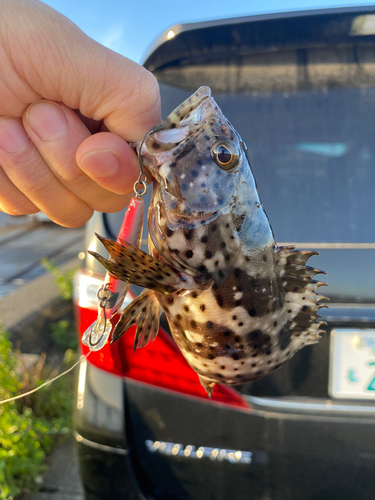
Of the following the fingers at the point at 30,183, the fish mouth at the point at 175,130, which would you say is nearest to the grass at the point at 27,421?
the fingers at the point at 30,183

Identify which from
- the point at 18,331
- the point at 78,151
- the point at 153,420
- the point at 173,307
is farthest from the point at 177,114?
the point at 18,331

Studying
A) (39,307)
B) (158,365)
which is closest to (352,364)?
(158,365)

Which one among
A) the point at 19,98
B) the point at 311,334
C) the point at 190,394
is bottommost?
the point at 190,394

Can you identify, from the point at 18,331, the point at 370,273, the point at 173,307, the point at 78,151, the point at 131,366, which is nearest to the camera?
the point at 173,307

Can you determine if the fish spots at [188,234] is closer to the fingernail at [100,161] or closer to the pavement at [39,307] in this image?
the fingernail at [100,161]

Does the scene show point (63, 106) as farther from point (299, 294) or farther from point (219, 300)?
point (299, 294)

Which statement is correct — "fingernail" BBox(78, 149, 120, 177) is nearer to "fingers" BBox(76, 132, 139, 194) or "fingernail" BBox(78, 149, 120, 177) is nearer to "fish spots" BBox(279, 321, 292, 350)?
"fingers" BBox(76, 132, 139, 194)

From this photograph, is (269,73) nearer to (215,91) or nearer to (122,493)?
(215,91)
